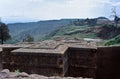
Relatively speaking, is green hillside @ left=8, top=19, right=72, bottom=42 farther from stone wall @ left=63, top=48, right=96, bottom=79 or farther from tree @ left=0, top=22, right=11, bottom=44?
stone wall @ left=63, top=48, right=96, bottom=79

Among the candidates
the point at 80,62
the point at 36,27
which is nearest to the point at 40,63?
the point at 80,62

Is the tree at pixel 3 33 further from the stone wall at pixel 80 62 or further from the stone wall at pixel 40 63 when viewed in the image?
the stone wall at pixel 40 63

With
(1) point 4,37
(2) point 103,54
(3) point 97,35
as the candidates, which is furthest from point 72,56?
(3) point 97,35

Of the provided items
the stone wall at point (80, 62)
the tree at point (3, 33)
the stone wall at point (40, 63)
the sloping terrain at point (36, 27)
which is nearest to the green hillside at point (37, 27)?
the sloping terrain at point (36, 27)

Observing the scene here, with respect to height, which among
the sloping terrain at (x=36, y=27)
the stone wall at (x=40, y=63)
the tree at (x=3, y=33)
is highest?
the stone wall at (x=40, y=63)

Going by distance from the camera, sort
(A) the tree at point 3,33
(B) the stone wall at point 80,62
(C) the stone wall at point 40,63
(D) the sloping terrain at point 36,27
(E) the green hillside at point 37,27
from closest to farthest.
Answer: (C) the stone wall at point 40,63
(B) the stone wall at point 80,62
(A) the tree at point 3,33
(E) the green hillside at point 37,27
(D) the sloping terrain at point 36,27

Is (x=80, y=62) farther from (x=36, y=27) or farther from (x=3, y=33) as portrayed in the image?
(x=36, y=27)

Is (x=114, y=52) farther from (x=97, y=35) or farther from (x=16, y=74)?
(x=97, y=35)

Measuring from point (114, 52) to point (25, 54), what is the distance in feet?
25.8

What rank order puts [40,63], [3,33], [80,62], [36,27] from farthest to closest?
[36,27]
[3,33]
[80,62]
[40,63]

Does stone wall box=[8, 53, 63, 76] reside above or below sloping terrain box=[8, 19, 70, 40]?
above

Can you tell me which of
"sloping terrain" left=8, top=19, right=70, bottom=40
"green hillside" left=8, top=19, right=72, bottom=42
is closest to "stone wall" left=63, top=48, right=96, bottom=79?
"green hillside" left=8, top=19, right=72, bottom=42

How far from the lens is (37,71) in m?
8.57

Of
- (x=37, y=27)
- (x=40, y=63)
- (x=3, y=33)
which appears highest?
(x=40, y=63)
